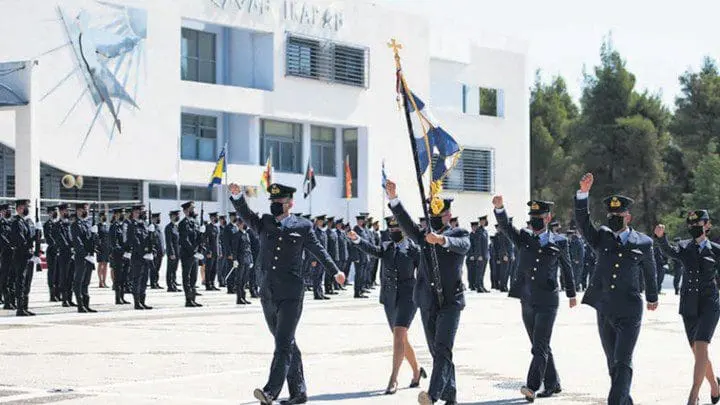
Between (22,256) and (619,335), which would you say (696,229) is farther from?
(22,256)

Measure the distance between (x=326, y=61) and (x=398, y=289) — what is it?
124ft

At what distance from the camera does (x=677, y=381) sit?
14.1 metres

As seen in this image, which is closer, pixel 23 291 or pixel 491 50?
pixel 23 291

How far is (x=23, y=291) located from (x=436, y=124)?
1040 cm

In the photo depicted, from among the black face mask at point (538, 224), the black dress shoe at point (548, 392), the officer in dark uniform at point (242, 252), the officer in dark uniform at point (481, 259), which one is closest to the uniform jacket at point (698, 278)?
the black face mask at point (538, 224)

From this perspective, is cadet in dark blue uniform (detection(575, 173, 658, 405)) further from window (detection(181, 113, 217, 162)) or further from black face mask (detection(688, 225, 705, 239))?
window (detection(181, 113, 217, 162))

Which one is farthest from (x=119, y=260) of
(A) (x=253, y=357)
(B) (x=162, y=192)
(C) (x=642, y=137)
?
(C) (x=642, y=137)

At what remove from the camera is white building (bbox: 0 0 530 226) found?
40031 millimetres

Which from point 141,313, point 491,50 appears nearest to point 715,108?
point 491,50

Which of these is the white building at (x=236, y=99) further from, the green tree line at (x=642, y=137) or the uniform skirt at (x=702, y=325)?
the uniform skirt at (x=702, y=325)

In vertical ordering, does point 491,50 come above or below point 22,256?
above

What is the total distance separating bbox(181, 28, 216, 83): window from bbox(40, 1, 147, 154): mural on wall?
370 centimetres

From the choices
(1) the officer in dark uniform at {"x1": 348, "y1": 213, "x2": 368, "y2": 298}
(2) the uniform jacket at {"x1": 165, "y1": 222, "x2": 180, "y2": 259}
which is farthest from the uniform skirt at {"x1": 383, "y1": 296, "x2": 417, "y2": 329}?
(1) the officer in dark uniform at {"x1": 348, "y1": 213, "x2": 368, "y2": 298}

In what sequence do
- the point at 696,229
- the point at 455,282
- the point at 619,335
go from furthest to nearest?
the point at 696,229, the point at 455,282, the point at 619,335
